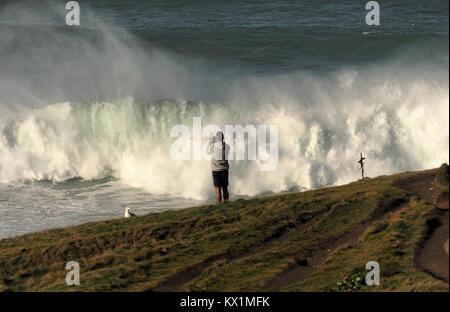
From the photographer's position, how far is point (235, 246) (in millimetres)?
15789

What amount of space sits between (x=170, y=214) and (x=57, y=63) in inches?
843

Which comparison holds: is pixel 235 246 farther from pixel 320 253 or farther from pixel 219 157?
pixel 219 157

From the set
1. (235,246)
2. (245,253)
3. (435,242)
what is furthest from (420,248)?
(235,246)

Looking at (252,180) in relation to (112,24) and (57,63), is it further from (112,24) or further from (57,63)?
(112,24)

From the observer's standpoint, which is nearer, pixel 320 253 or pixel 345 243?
pixel 320 253

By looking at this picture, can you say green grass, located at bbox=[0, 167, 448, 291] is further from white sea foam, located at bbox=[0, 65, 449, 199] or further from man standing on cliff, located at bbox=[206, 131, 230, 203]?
white sea foam, located at bbox=[0, 65, 449, 199]

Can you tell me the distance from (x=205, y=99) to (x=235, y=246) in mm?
17087

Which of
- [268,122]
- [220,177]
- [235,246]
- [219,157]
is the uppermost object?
[268,122]

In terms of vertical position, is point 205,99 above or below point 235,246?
above

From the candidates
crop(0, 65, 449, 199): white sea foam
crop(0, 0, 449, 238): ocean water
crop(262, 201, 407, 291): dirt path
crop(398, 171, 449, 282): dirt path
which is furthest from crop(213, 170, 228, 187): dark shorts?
crop(0, 65, 449, 199): white sea foam

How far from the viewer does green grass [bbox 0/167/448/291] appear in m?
14.0
